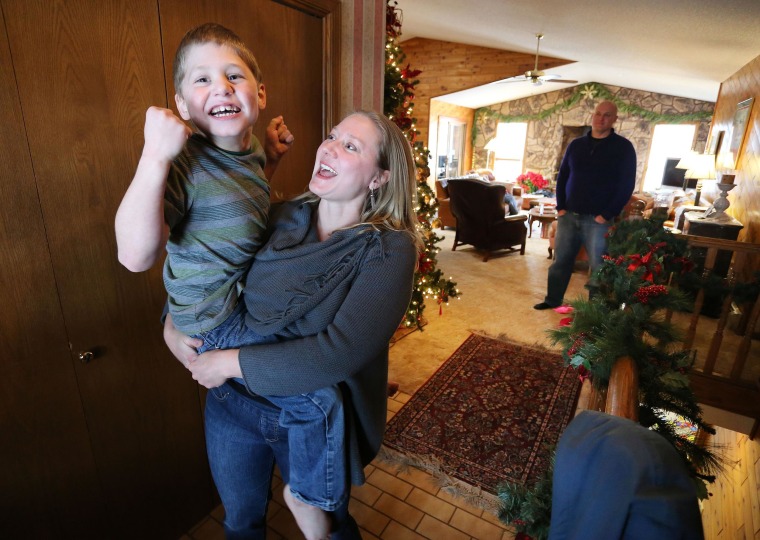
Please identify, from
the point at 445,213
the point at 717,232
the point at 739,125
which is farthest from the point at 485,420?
the point at 445,213

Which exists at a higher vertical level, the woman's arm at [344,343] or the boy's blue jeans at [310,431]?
the woman's arm at [344,343]

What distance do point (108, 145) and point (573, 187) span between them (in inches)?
128

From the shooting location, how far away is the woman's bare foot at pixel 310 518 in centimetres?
98

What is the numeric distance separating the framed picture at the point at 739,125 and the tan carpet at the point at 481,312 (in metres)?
2.10

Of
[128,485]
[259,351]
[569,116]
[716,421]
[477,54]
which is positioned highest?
[477,54]

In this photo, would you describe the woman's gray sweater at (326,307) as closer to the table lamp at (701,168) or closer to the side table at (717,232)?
the side table at (717,232)

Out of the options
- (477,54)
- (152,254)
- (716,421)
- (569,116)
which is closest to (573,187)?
(716,421)

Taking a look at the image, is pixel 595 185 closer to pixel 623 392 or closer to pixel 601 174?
pixel 601 174

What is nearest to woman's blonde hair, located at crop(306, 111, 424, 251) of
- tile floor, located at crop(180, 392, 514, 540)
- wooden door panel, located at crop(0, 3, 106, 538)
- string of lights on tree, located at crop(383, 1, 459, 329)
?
wooden door panel, located at crop(0, 3, 106, 538)

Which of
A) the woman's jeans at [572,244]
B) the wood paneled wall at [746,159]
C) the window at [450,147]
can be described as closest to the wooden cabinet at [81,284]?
the woman's jeans at [572,244]

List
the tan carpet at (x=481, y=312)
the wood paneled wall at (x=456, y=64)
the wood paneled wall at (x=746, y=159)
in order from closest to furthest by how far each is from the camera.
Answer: the tan carpet at (x=481, y=312), the wood paneled wall at (x=746, y=159), the wood paneled wall at (x=456, y=64)

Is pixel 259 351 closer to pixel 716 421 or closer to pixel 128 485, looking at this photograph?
pixel 128 485

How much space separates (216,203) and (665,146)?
438 inches

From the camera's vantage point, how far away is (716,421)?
269cm
